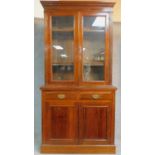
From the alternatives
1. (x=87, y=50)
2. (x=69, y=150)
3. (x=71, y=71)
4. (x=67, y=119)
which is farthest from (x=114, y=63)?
(x=69, y=150)

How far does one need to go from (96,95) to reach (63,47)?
2.19 ft

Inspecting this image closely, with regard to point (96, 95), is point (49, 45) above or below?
above

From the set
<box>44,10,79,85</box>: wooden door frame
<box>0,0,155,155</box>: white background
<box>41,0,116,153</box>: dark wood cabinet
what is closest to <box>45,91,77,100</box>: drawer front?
<box>41,0,116,153</box>: dark wood cabinet

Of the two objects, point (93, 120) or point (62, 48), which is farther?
point (62, 48)

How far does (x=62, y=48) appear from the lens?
2.51 metres

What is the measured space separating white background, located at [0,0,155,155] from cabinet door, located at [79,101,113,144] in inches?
62.6

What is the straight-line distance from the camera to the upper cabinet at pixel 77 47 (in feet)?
8.00

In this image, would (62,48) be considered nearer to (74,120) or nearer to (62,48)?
(62,48)

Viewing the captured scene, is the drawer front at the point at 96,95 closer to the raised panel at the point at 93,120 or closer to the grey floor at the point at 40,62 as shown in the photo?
the raised panel at the point at 93,120

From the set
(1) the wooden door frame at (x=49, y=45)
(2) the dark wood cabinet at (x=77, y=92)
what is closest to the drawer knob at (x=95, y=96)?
(2) the dark wood cabinet at (x=77, y=92)
